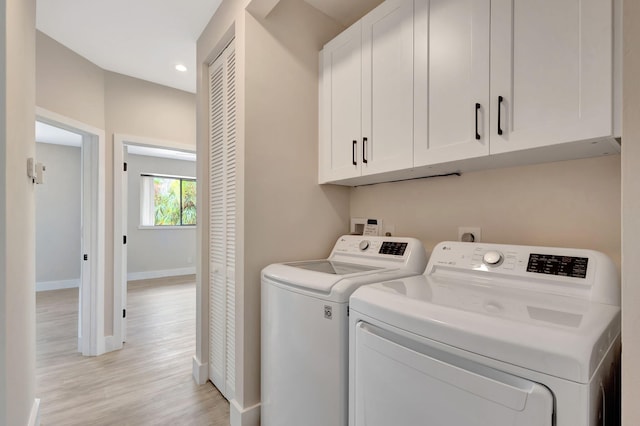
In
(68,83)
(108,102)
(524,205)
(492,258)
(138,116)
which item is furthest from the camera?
(138,116)

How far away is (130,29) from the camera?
230cm

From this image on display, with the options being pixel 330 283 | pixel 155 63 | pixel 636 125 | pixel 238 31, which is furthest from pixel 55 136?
pixel 636 125

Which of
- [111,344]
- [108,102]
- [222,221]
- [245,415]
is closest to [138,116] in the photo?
[108,102]

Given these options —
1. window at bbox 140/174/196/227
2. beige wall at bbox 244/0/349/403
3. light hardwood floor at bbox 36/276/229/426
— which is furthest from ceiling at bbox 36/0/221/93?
window at bbox 140/174/196/227

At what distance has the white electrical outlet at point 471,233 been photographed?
1.54 metres

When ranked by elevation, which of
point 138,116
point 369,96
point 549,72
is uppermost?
point 138,116

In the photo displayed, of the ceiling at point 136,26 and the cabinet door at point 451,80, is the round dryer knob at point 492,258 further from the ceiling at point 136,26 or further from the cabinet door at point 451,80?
the ceiling at point 136,26

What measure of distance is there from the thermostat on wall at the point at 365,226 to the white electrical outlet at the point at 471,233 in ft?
1.74

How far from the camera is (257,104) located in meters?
1.75

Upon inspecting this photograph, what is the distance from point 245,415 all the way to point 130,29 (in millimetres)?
2762

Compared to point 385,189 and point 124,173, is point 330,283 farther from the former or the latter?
point 124,173

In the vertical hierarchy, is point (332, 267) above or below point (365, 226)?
below

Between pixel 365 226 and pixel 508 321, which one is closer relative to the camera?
pixel 508 321

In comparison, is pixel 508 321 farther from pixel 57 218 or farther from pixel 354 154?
pixel 57 218
